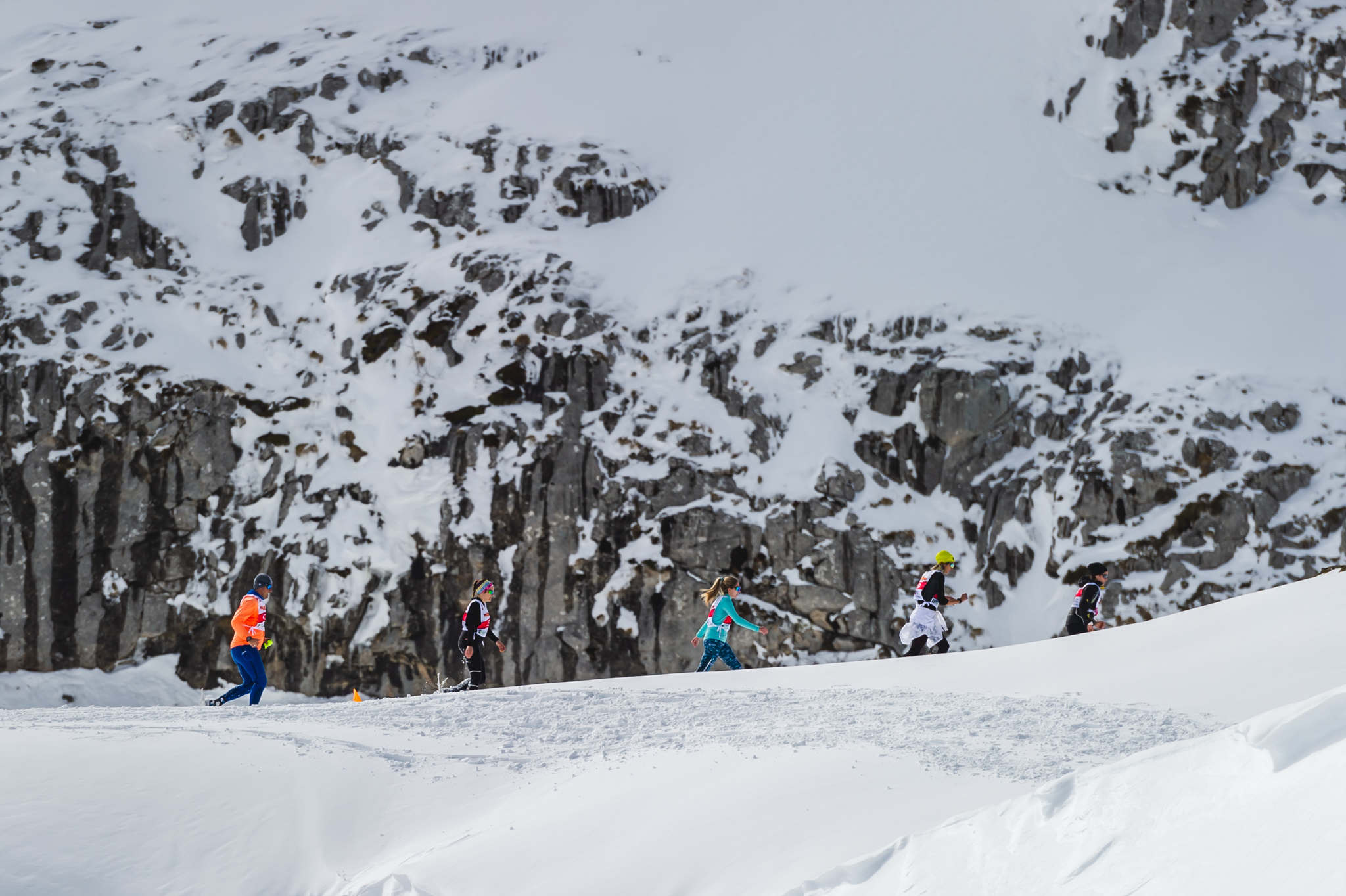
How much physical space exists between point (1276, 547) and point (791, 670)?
1110 centimetres

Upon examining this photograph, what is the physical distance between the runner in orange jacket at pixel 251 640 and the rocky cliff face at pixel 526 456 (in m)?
8.33

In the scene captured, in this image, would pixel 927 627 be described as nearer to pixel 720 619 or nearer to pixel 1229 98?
pixel 720 619

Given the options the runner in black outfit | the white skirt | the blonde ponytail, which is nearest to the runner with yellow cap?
the white skirt

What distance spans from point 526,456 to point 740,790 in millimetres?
14926

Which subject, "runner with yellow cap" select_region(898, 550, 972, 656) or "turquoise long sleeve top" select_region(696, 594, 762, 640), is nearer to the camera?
"runner with yellow cap" select_region(898, 550, 972, 656)

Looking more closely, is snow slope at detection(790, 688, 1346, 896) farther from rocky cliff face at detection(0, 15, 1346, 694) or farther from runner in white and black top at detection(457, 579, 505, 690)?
rocky cliff face at detection(0, 15, 1346, 694)

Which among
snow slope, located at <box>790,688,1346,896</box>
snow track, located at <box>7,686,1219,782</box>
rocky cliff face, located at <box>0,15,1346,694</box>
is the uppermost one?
snow slope, located at <box>790,688,1346,896</box>

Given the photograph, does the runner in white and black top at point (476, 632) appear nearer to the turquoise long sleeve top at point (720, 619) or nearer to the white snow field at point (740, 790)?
the turquoise long sleeve top at point (720, 619)

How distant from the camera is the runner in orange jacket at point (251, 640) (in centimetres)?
973

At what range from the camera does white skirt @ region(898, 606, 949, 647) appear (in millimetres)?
10055

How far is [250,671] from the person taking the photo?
9773mm

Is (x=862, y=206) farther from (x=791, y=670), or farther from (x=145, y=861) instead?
(x=145, y=861)

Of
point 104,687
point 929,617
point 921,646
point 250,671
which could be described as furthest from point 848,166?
point 104,687

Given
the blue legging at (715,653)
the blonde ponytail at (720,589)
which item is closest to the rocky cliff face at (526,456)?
the blue legging at (715,653)
